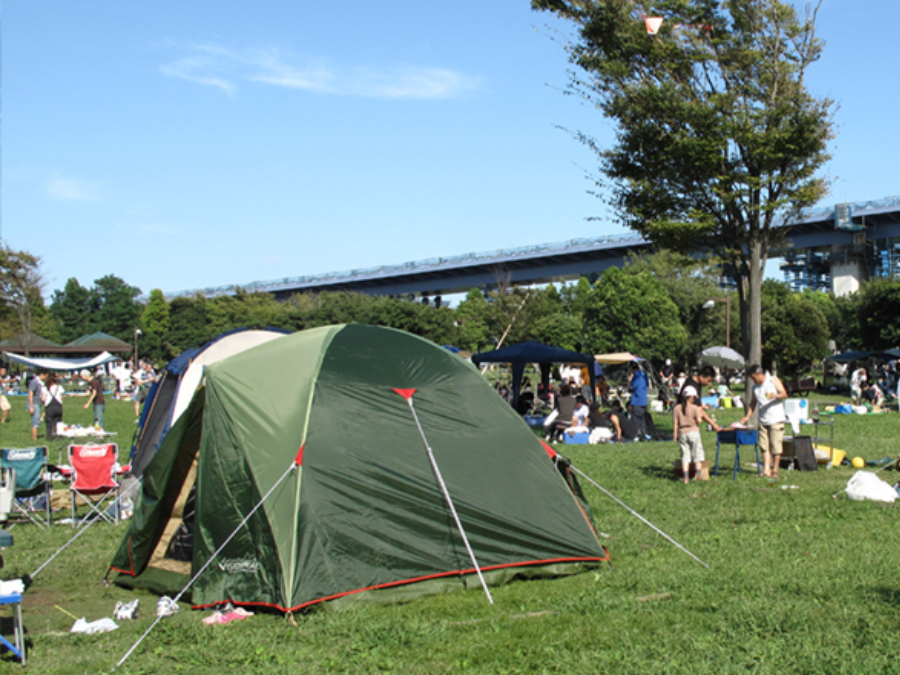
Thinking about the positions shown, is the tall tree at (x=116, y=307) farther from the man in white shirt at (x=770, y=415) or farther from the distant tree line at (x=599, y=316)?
the man in white shirt at (x=770, y=415)

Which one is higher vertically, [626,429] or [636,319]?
[636,319]

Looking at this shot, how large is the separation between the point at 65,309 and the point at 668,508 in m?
104

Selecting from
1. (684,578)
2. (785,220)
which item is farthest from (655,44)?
(684,578)

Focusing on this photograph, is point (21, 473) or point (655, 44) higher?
point (655, 44)

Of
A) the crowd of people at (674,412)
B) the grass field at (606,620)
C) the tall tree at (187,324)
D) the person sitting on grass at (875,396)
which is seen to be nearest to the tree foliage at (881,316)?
the crowd of people at (674,412)

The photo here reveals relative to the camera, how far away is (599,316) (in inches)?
1790

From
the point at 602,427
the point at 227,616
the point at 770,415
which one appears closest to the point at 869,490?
the point at 770,415

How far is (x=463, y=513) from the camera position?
6.41 metres

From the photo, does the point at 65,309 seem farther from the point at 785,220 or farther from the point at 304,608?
the point at 304,608

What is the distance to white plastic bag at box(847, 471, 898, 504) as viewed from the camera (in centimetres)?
933

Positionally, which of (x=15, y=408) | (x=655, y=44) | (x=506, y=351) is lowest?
(x=15, y=408)

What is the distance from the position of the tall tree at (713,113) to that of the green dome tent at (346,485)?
10.9 m

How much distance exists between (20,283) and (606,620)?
56549 mm

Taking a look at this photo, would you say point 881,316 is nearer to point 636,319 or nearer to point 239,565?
point 636,319
